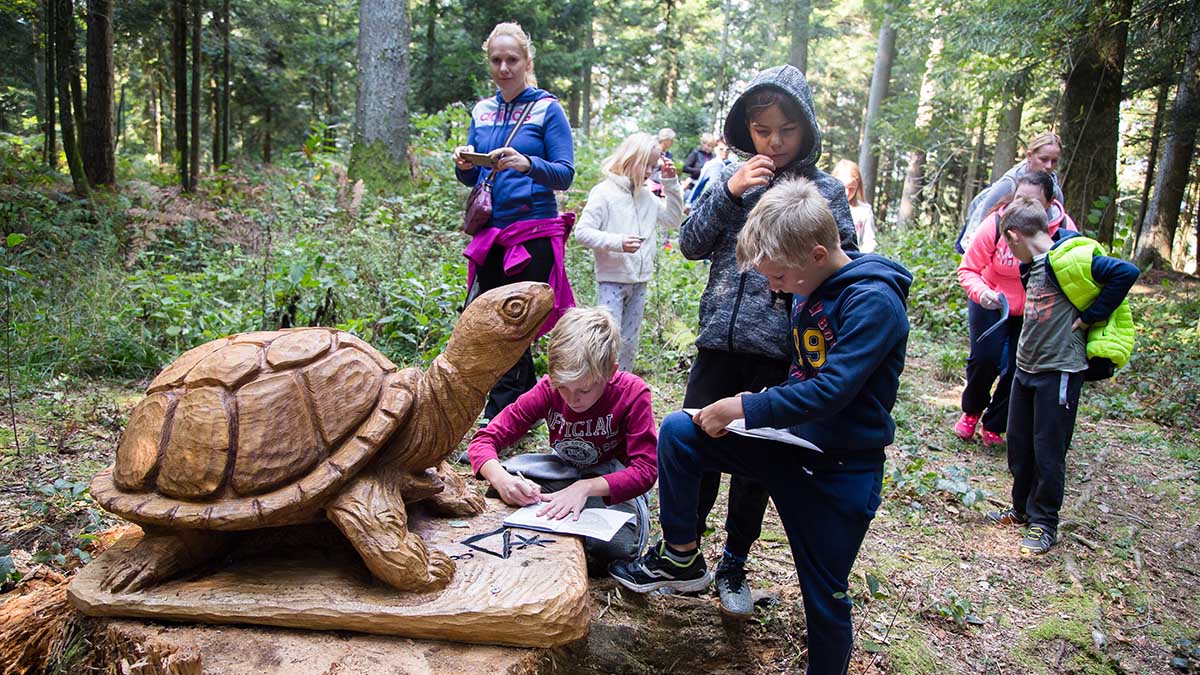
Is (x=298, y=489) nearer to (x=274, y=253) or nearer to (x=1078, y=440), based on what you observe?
(x=274, y=253)

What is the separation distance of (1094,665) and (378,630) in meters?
2.82

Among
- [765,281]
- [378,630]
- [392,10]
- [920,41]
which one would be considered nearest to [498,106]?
[765,281]

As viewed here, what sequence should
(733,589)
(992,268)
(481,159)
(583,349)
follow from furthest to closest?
(992,268) < (481,159) < (733,589) < (583,349)

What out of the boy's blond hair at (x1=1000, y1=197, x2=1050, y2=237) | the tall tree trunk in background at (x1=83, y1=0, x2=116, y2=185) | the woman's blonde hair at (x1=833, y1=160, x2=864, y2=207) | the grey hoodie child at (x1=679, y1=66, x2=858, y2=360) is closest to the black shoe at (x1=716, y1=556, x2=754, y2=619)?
the grey hoodie child at (x1=679, y1=66, x2=858, y2=360)

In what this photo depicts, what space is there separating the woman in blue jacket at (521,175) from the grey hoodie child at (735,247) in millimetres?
1184

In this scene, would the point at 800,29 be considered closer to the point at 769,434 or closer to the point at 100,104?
the point at 100,104

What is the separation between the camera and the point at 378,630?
5.98 feet

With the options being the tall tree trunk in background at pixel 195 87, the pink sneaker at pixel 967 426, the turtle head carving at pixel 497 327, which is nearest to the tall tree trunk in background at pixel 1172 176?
the pink sneaker at pixel 967 426

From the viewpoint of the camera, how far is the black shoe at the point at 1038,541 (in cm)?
349

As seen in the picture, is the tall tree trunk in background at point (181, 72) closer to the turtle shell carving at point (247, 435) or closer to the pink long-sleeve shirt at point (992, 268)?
the turtle shell carving at point (247, 435)

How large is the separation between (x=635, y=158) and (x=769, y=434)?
2897 millimetres

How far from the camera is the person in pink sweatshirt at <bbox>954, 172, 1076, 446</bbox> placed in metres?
4.16

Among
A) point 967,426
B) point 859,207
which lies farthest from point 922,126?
point 967,426

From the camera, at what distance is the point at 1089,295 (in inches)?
135
